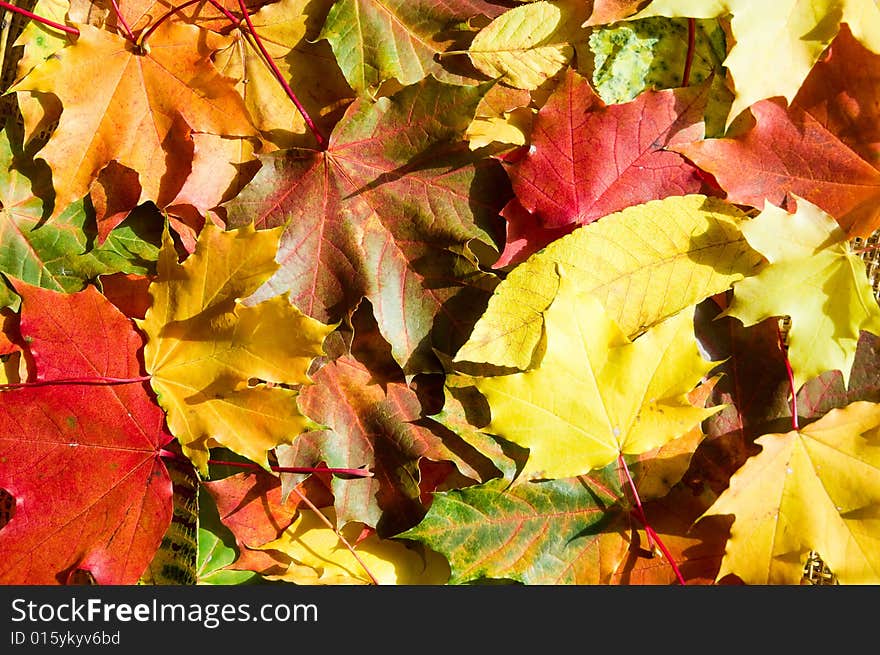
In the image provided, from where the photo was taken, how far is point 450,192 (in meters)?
0.77

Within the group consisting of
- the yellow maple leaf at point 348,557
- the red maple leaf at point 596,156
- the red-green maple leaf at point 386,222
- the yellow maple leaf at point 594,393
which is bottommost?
the yellow maple leaf at point 348,557

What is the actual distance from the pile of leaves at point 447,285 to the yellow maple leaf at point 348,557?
1cm

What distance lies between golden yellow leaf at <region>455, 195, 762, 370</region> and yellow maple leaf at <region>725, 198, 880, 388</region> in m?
0.03

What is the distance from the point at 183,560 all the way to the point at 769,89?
2.59 feet

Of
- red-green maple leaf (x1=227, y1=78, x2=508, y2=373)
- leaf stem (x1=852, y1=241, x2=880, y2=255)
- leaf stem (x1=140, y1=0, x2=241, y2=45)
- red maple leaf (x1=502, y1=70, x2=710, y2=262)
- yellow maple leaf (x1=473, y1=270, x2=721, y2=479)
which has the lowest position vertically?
yellow maple leaf (x1=473, y1=270, x2=721, y2=479)

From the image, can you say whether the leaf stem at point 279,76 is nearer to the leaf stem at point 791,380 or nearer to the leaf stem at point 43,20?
the leaf stem at point 43,20

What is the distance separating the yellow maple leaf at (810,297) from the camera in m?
0.74

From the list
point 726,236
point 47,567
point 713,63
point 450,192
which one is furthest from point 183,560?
point 713,63

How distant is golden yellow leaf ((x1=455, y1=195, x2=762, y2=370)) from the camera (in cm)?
74

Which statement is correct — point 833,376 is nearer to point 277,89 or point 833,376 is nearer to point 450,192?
point 450,192

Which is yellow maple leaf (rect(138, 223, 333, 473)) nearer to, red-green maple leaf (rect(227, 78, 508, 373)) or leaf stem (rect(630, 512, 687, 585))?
red-green maple leaf (rect(227, 78, 508, 373))

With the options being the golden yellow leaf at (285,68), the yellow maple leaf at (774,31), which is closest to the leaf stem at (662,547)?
the yellow maple leaf at (774,31)

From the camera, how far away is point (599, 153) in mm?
764

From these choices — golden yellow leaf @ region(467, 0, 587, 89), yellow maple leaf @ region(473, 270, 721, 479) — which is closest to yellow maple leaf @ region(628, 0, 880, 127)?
golden yellow leaf @ region(467, 0, 587, 89)
